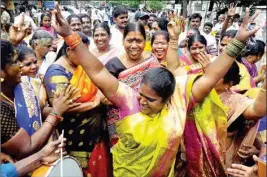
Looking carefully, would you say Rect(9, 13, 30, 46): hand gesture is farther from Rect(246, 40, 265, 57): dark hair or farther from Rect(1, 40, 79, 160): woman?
Rect(246, 40, 265, 57): dark hair

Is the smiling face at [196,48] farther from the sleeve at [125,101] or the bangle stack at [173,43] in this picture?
the sleeve at [125,101]

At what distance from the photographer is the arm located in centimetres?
168

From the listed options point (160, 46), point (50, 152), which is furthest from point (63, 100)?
point (160, 46)

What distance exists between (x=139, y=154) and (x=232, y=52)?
2.50ft

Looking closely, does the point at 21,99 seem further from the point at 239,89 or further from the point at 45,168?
the point at 239,89

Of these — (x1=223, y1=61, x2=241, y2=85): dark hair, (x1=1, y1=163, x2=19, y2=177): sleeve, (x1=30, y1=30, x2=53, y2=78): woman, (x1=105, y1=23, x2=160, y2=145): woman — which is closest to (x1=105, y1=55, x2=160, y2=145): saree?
(x1=105, y1=23, x2=160, y2=145): woman

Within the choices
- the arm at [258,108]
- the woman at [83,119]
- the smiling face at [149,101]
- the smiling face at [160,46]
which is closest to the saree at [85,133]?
the woman at [83,119]

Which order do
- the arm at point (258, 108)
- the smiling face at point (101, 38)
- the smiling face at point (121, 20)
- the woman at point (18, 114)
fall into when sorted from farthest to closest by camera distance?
the smiling face at point (121, 20), the smiling face at point (101, 38), the woman at point (18, 114), the arm at point (258, 108)

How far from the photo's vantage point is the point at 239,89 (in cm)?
287

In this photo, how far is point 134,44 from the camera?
2.75 metres

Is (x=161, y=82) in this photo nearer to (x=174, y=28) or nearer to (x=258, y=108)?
(x=258, y=108)

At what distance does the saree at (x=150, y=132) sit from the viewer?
1983mm

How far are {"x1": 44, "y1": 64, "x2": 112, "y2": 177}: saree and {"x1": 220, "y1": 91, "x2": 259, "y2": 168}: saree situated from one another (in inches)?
37.1

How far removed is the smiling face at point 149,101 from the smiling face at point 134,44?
79 cm
